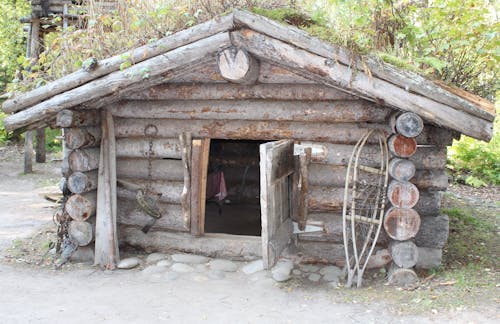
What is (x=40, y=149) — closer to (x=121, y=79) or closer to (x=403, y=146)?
(x=121, y=79)

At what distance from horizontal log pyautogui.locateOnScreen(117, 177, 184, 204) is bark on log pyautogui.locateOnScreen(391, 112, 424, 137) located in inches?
122

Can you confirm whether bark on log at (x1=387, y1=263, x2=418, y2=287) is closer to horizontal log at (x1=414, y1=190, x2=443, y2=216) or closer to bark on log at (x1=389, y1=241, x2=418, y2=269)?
bark on log at (x1=389, y1=241, x2=418, y2=269)

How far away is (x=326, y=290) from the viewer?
6.09 m

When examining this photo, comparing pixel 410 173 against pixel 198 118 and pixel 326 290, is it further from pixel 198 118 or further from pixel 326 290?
pixel 198 118

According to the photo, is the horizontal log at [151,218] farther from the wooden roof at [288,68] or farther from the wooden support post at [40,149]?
the wooden support post at [40,149]

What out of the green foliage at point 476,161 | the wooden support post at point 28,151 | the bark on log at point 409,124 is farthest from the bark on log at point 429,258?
the wooden support post at point 28,151

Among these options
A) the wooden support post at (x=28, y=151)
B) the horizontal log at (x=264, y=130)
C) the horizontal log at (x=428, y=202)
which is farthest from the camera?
the wooden support post at (x=28, y=151)

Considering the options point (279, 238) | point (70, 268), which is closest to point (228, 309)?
point (279, 238)

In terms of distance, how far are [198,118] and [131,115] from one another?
991 mm

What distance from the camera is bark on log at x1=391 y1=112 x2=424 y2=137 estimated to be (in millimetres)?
5730

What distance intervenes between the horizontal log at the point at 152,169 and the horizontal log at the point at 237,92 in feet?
3.03

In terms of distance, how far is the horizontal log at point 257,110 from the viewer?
254 inches

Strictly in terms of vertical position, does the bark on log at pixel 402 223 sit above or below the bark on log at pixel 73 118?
below

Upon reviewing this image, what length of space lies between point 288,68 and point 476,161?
29.2ft
